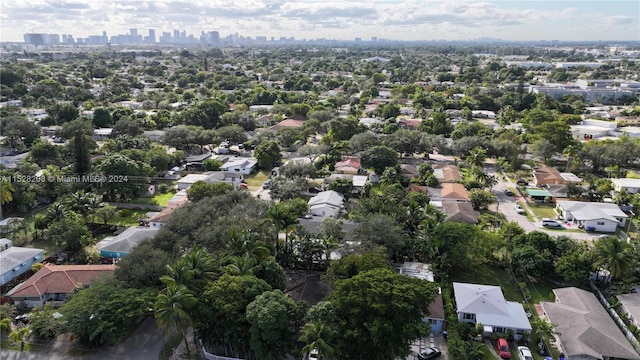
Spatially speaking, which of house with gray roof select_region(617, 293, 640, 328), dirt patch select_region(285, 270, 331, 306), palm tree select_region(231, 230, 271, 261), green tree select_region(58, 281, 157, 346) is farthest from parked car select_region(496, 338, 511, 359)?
green tree select_region(58, 281, 157, 346)

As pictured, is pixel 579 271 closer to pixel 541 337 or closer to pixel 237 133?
pixel 541 337

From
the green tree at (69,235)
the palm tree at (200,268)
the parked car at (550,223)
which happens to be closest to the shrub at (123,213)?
the green tree at (69,235)

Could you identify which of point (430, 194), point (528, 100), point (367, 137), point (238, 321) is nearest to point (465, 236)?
point (430, 194)

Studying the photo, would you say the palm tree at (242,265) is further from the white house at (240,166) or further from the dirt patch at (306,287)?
the white house at (240,166)

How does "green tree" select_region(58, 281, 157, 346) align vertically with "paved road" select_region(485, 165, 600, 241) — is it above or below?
above

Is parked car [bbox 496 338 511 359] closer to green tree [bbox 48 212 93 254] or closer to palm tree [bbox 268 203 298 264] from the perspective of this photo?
palm tree [bbox 268 203 298 264]

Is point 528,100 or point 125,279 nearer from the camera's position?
point 125,279

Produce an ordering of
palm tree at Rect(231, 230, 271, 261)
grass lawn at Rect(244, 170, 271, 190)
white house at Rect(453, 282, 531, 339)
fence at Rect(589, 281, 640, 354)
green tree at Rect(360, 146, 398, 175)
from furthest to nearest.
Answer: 1. green tree at Rect(360, 146, 398, 175)
2. grass lawn at Rect(244, 170, 271, 190)
3. palm tree at Rect(231, 230, 271, 261)
4. white house at Rect(453, 282, 531, 339)
5. fence at Rect(589, 281, 640, 354)
